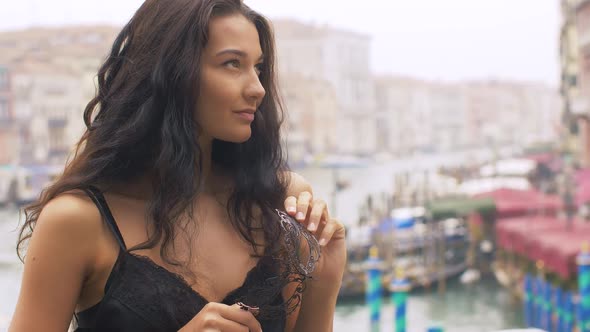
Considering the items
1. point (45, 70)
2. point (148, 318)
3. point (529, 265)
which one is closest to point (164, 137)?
point (148, 318)

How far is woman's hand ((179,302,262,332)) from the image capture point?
733 mm

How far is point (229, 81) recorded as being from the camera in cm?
83

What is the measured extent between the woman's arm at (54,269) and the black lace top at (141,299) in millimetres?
30

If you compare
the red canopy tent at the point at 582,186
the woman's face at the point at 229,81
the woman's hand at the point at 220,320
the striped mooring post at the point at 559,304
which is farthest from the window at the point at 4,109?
the woman's hand at the point at 220,320

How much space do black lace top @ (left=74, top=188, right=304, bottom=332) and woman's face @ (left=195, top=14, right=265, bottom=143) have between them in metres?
0.15

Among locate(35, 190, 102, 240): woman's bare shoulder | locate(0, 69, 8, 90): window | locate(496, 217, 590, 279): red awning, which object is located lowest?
locate(496, 217, 590, 279): red awning

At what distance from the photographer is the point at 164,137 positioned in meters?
0.82

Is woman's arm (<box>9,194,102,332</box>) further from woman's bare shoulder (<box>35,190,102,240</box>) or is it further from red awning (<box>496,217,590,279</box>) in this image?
red awning (<box>496,217,590,279</box>)

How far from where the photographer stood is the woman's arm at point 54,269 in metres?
0.77

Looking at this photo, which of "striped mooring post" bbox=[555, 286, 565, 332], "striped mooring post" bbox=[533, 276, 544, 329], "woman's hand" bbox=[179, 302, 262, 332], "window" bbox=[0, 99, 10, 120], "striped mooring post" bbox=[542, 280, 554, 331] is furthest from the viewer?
"striped mooring post" bbox=[533, 276, 544, 329]

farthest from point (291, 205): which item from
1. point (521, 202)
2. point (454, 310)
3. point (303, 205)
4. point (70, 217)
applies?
point (454, 310)

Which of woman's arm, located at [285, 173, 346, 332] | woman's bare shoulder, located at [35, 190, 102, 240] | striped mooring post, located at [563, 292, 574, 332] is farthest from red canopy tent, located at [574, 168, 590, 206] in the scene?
woman's bare shoulder, located at [35, 190, 102, 240]

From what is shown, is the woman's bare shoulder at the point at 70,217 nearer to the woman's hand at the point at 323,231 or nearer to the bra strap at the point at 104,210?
the bra strap at the point at 104,210

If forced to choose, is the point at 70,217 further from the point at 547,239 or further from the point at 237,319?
the point at 547,239
